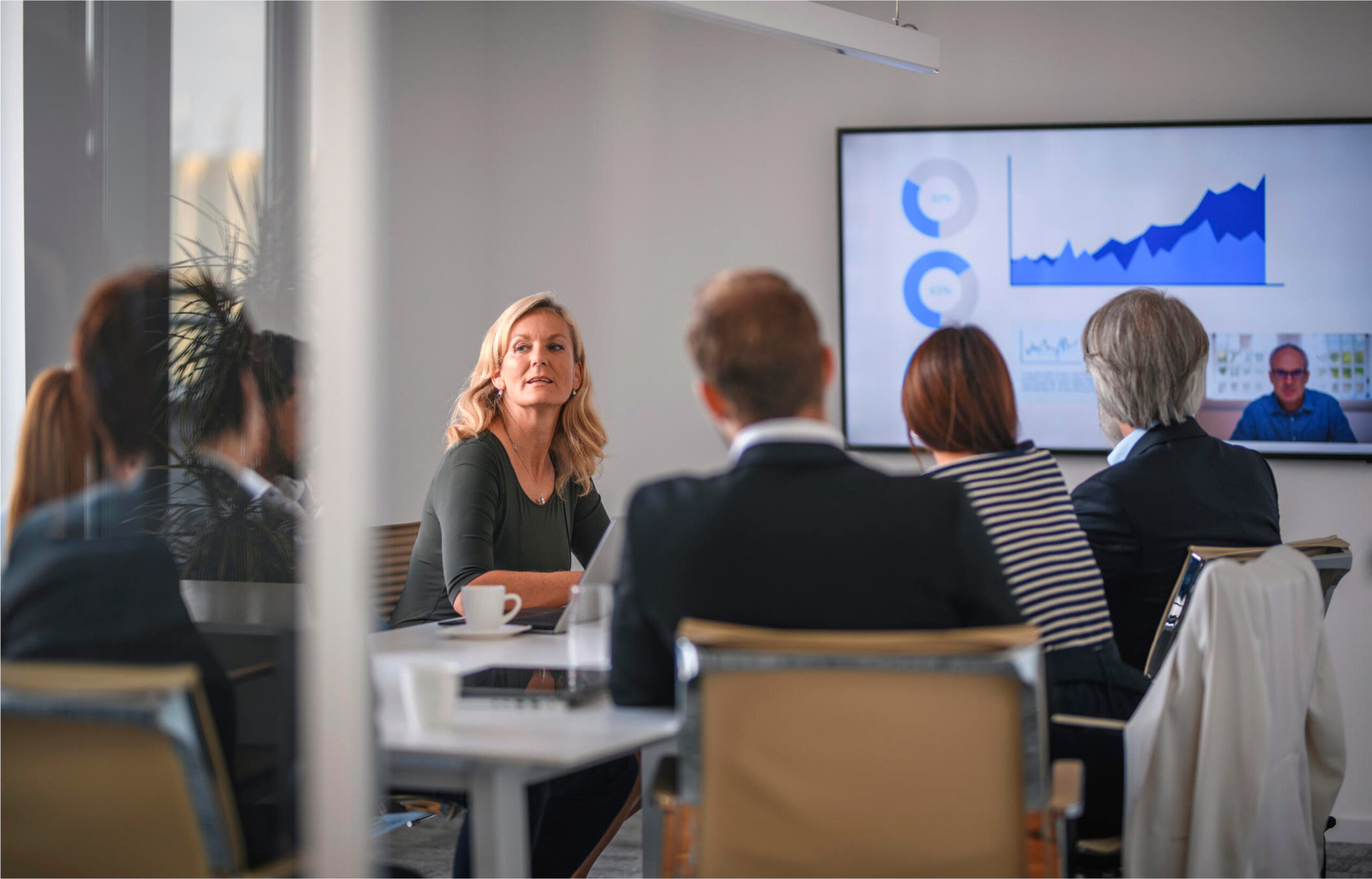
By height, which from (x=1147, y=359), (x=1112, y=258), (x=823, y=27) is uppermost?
(x=823, y=27)

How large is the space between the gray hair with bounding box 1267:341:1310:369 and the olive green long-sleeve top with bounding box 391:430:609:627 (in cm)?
227

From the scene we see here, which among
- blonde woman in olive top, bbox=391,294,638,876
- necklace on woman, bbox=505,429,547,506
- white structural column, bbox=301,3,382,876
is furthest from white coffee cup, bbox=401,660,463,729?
necklace on woman, bbox=505,429,547,506

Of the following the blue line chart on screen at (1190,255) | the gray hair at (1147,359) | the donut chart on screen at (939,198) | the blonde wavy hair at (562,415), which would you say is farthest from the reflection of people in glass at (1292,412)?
the blonde wavy hair at (562,415)

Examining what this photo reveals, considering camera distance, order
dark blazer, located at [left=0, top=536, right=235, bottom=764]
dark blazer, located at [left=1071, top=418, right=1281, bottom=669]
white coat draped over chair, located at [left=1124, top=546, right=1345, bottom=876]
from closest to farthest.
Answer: dark blazer, located at [left=0, top=536, right=235, bottom=764] → white coat draped over chair, located at [left=1124, top=546, right=1345, bottom=876] → dark blazer, located at [left=1071, top=418, right=1281, bottom=669]

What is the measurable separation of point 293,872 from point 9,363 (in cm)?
79

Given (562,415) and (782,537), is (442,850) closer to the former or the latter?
(562,415)

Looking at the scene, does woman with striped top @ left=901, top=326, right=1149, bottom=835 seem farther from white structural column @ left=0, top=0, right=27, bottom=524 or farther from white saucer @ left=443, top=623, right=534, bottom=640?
white structural column @ left=0, top=0, right=27, bottom=524

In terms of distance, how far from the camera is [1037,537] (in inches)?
73.1

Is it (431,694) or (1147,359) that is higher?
(1147,359)

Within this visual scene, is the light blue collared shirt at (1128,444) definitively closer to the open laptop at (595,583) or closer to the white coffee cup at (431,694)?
the open laptop at (595,583)

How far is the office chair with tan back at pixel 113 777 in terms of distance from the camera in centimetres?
126

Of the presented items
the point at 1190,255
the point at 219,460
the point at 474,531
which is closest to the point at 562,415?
the point at 474,531

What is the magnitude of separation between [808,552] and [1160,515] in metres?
1.13

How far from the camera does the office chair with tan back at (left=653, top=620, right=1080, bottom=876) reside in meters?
1.25
